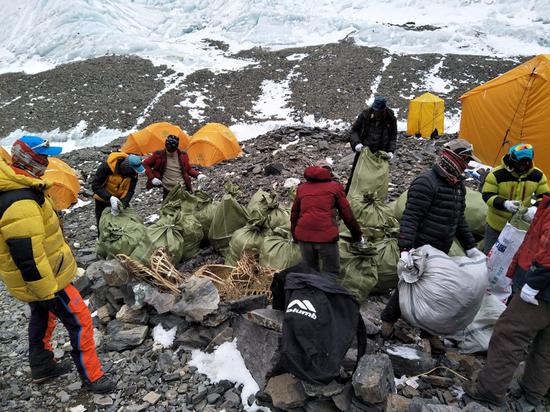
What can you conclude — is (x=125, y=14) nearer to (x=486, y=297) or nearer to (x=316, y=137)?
(x=316, y=137)

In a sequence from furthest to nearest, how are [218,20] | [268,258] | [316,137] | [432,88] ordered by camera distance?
[218,20] < [432,88] < [316,137] < [268,258]

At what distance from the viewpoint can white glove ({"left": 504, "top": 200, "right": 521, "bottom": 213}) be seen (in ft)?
12.7

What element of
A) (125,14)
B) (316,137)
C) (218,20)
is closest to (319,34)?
(218,20)

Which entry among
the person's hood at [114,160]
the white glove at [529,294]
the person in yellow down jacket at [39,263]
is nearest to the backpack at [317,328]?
the white glove at [529,294]

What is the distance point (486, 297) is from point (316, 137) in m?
8.59

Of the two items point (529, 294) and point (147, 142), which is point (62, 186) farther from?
point (529, 294)

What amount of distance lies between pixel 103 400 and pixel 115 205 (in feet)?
8.18

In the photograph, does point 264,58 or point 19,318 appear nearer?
point 19,318

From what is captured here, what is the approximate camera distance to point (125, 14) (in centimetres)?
3447

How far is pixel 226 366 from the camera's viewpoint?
11.1 ft

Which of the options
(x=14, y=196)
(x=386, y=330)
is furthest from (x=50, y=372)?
(x=386, y=330)

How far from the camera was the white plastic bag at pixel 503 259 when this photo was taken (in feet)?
12.0

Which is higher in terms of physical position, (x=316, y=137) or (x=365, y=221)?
(x=365, y=221)

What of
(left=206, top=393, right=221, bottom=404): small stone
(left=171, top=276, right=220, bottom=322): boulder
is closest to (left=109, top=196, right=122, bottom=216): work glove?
(left=171, top=276, right=220, bottom=322): boulder
